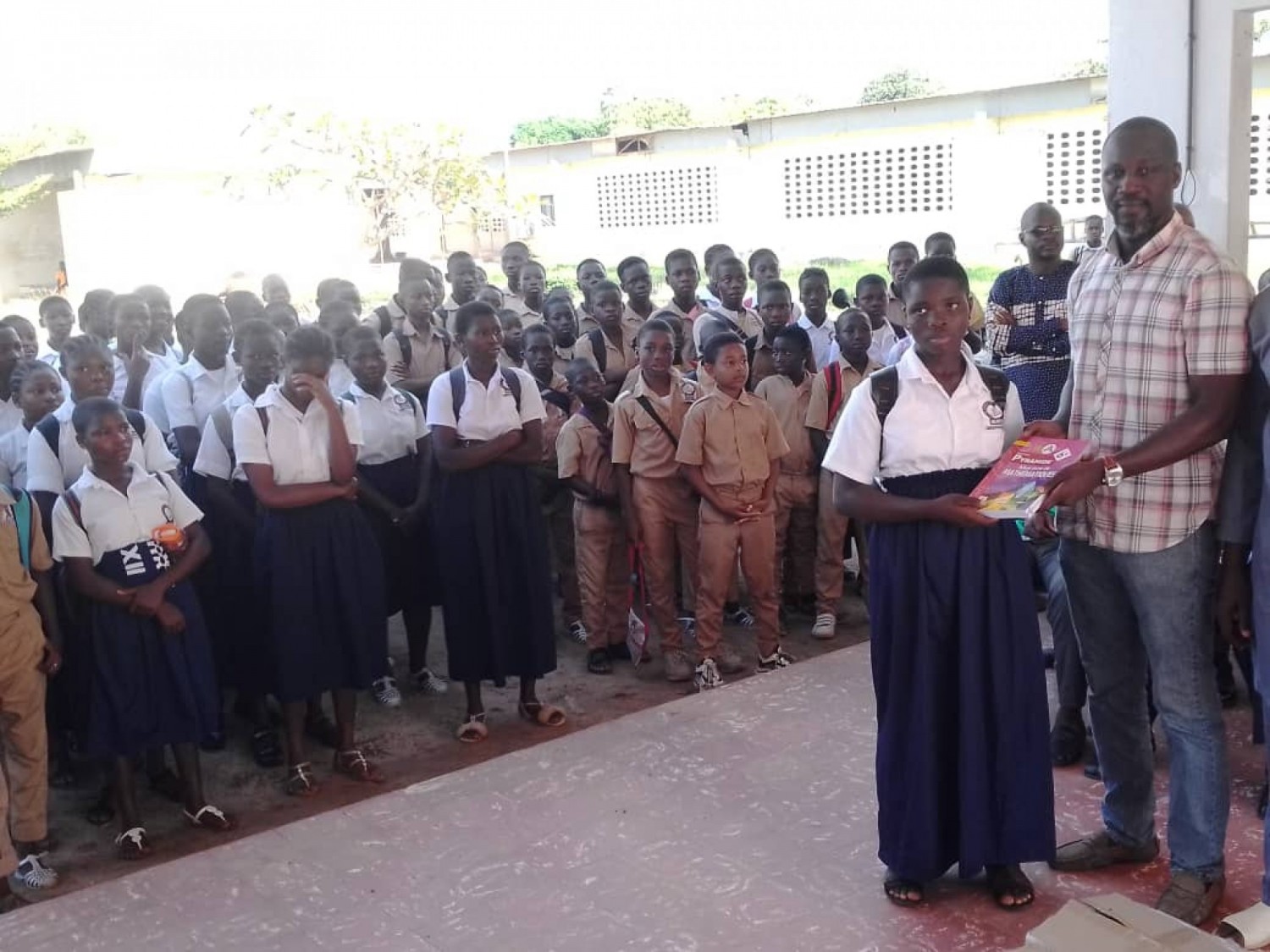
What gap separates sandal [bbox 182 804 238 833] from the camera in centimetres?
428

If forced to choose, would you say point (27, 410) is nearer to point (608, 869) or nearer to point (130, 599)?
point (130, 599)

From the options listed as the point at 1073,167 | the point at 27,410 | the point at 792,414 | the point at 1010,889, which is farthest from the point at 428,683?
the point at 1073,167

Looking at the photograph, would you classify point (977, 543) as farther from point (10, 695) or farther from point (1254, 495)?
point (10, 695)

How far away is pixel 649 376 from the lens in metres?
5.55

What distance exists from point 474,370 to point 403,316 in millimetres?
2273

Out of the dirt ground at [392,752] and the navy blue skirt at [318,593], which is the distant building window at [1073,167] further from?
the navy blue skirt at [318,593]

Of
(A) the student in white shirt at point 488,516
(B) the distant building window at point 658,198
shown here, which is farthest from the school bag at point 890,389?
(B) the distant building window at point 658,198

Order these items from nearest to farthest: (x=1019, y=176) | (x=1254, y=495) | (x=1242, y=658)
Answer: (x=1254, y=495), (x=1242, y=658), (x=1019, y=176)

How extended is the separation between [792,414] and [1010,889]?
3.49 meters

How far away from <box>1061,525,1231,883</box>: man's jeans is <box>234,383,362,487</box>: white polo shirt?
2.68 meters

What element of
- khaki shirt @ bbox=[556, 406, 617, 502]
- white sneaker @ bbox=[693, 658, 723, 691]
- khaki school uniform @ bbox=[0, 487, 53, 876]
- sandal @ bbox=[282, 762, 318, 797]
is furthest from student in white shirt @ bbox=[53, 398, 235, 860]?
white sneaker @ bbox=[693, 658, 723, 691]

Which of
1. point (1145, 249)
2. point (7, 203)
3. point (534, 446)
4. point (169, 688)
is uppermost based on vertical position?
point (7, 203)

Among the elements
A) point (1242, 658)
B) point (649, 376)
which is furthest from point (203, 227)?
point (1242, 658)

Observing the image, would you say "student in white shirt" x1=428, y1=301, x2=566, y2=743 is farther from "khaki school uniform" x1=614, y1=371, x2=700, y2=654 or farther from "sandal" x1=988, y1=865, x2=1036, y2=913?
"sandal" x1=988, y1=865, x2=1036, y2=913
